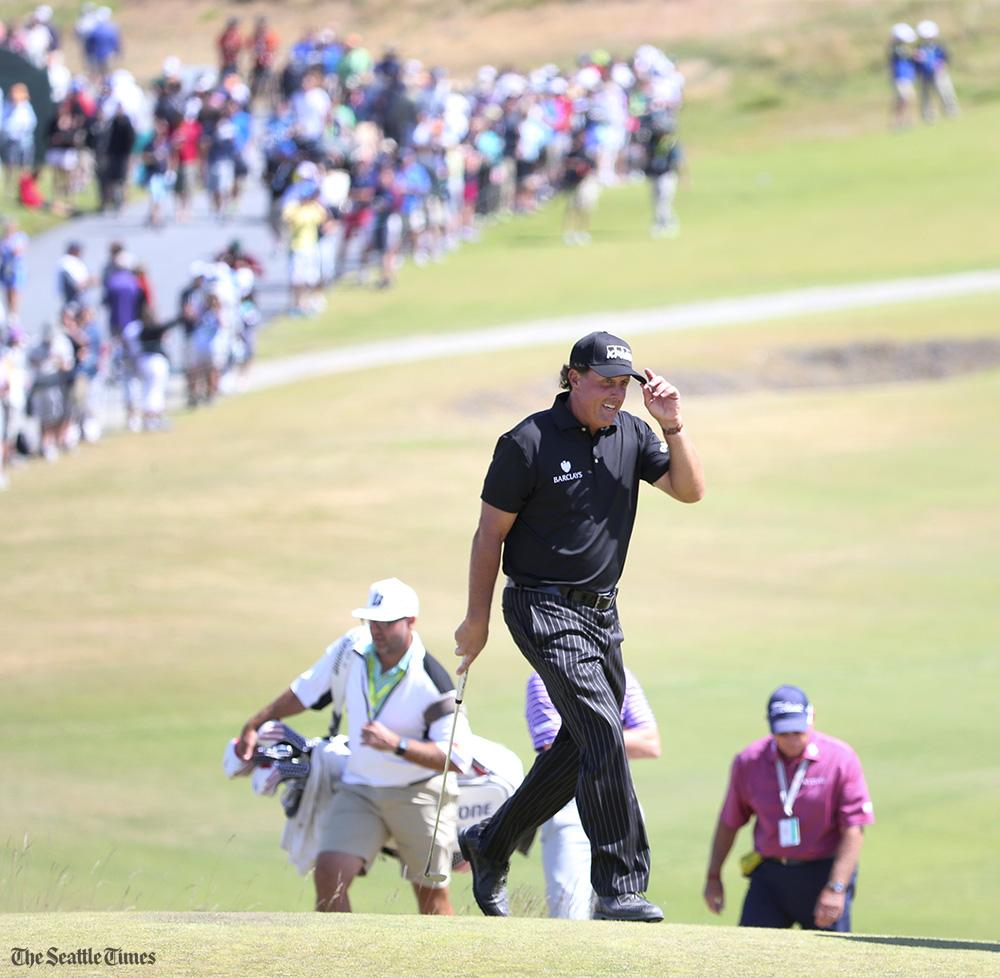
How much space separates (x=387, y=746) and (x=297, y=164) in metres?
27.5

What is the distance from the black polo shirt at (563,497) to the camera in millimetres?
6797

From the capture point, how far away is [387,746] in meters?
8.22

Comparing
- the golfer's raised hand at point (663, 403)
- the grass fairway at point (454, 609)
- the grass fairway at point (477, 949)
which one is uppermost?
the golfer's raised hand at point (663, 403)

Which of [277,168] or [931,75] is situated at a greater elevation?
[931,75]

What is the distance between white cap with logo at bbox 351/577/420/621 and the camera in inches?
323

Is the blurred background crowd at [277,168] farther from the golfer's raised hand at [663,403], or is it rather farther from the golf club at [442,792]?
the golfer's raised hand at [663,403]

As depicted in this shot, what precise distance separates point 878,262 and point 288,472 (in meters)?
17.8

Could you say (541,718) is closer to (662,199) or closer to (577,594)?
(577,594)

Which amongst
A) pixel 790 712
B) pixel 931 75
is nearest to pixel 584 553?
pixel 790 712

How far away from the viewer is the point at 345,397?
91.6 feet

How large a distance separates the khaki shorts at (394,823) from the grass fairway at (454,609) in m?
0.64

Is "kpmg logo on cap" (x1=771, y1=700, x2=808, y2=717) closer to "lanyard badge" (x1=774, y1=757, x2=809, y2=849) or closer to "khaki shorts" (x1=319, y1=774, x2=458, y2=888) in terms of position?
"lanyard badge" (x1=774, y1=757, x2=809, y2=849)

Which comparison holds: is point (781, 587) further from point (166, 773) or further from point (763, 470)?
point (166, 773)

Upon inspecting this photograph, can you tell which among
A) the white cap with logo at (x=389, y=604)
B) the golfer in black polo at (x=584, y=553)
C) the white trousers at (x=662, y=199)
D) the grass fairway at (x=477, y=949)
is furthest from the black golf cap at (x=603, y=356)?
the white trousers at (x=662, y=199)
